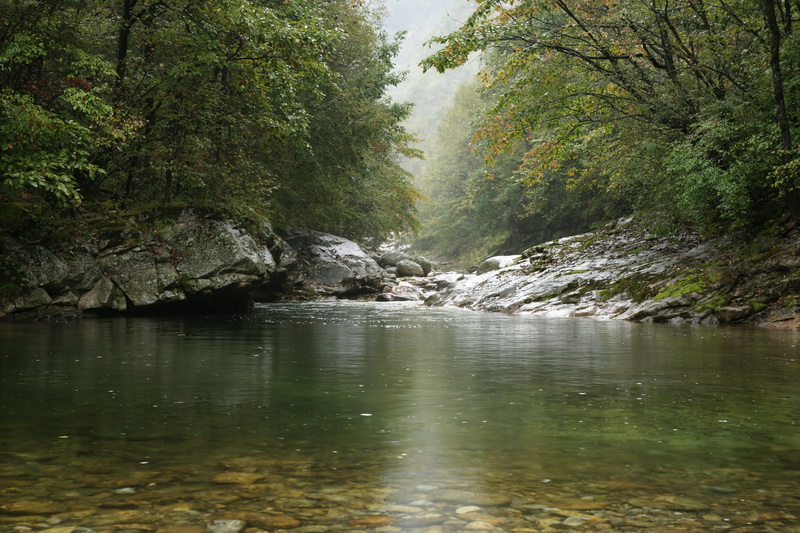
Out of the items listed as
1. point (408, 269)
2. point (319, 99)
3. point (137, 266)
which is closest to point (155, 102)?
point (319, 99)

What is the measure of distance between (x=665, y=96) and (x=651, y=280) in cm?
517

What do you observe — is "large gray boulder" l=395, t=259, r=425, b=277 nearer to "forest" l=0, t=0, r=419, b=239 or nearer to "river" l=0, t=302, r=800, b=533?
"forest" l=0, t=0, r=419, b=239

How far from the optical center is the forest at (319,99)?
13352 mm

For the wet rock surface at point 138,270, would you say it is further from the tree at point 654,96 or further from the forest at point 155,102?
the tree at point 654,96

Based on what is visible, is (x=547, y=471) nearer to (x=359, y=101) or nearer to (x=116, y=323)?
(x=116, y=323)

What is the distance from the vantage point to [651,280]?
1725 centimetres

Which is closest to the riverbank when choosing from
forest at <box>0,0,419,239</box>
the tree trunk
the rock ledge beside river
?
forest at <box>0,0,419,239</box>

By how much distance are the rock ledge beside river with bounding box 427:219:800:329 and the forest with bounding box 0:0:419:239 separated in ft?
27.1

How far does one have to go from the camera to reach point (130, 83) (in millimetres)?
16062

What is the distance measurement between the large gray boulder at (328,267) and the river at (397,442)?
1791 centimetres

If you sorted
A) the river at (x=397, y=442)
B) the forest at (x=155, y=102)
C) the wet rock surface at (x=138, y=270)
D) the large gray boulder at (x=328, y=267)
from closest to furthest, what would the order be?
the river at (x=397, y=442) → the forest at (x=155, y=102) → the wet rock surface at (x=138, y=270) → the large gray boulder at (x=328, y=267)

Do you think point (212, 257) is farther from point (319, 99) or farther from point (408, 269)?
point (408, 269)

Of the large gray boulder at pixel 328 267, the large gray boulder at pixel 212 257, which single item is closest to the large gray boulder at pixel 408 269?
the large gray boulder at pixel 328 267

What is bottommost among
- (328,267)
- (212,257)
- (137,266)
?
(137,266)
